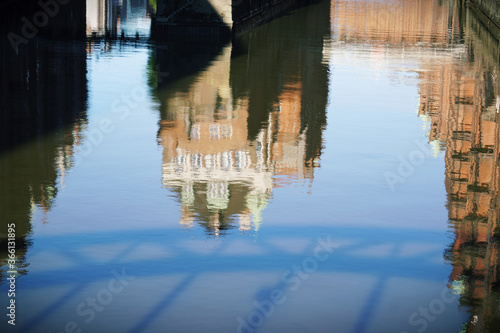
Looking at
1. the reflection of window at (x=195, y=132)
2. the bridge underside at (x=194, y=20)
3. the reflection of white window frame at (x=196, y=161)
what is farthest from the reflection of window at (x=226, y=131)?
the bridge underside at (x=194, y=20)

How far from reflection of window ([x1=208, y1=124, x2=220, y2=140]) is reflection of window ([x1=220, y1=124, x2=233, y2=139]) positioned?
0.07m

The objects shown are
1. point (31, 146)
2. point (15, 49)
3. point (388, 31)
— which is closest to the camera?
point (31, 146)

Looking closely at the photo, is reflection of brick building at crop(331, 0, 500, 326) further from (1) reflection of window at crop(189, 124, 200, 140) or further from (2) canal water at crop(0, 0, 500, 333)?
(1) reflection of window at crop(189, 124, 200, 140)

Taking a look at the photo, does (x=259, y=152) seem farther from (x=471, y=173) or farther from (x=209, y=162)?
(x=471, y=173)

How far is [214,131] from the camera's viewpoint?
15867mm

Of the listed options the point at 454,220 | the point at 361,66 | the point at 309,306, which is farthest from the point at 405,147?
the point at 361,66

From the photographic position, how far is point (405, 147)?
15367 millimetres

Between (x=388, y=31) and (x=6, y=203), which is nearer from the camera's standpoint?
(x=6, y=203)

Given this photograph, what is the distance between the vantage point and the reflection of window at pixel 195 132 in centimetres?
1527

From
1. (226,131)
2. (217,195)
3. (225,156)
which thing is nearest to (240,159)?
(225,156)

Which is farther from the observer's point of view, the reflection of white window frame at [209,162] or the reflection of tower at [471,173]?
the reflection of white window frame at [209,162]

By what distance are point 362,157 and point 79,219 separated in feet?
17.8

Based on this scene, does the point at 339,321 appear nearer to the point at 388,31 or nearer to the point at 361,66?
the point at 361,66

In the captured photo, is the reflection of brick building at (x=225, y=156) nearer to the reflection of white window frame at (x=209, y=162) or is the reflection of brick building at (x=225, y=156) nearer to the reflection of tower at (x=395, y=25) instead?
the reflection of white window frame at (x=209, y=162)
